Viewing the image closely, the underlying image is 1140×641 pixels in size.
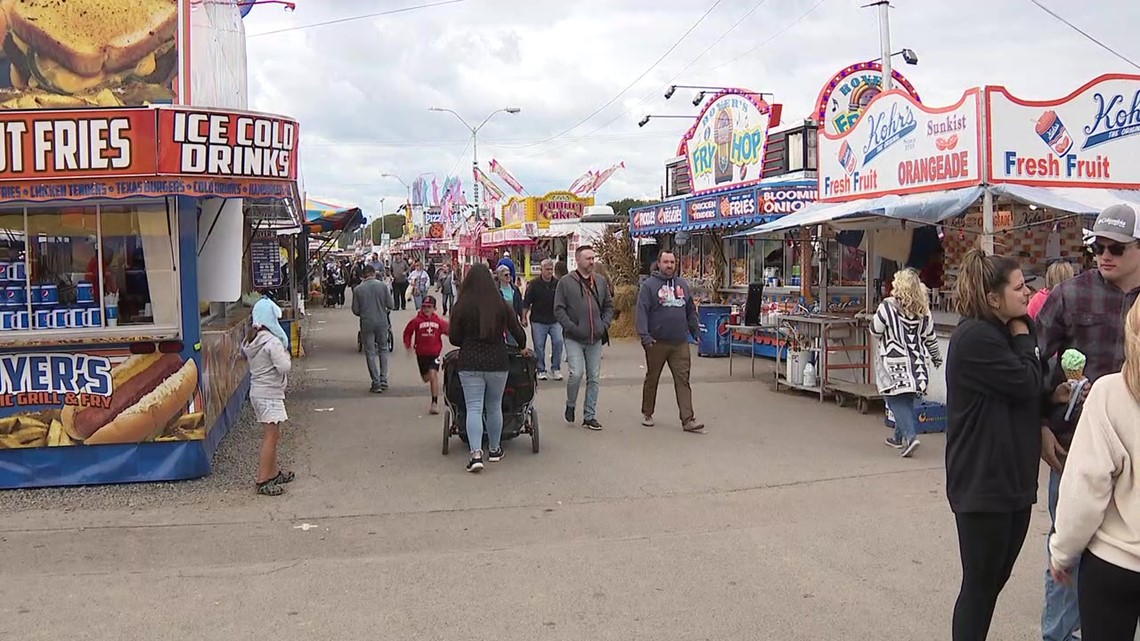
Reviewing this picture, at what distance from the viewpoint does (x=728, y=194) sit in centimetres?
1600

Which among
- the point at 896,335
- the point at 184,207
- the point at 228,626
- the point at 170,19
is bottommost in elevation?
the point at 228,626

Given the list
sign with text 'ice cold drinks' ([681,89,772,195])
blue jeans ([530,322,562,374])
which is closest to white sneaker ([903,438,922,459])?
blue jeans ([530,322,562,374])

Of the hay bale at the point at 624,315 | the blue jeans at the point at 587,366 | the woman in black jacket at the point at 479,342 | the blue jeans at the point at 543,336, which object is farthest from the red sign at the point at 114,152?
the hay bale at the point at 624,315

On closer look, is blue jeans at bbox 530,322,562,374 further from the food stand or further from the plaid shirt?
the plaid shirt

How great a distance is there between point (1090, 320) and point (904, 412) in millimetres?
4398

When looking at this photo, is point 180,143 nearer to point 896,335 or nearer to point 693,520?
point 693,520

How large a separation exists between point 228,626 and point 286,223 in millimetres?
11421

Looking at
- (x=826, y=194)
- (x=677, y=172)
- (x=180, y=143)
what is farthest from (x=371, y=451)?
(x=677, y=172)

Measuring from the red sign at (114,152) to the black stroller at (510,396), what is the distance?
98.0 inches

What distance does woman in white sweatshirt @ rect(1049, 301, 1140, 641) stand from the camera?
108 inches

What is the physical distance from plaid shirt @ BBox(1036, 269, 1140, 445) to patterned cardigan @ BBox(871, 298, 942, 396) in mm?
4150

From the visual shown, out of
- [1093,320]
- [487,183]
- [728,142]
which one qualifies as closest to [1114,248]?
[1093,320]

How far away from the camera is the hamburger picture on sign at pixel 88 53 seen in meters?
7.18

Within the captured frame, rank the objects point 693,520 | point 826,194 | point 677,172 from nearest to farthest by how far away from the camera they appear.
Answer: point 693,520, point 826,194, point 677,172
